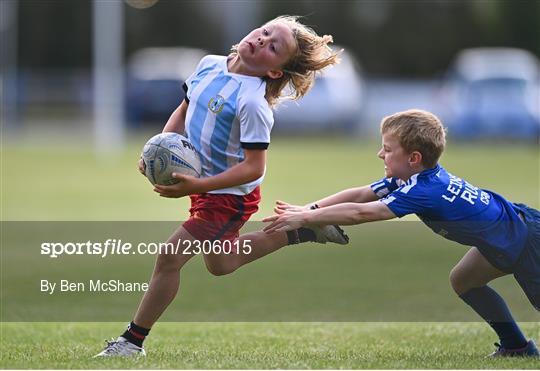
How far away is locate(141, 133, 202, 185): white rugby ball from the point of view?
18.0 feet

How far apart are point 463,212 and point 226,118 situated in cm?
135

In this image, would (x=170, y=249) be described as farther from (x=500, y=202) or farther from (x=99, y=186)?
(x=99, y=186)

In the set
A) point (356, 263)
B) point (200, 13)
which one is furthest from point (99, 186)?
point (200, 13)

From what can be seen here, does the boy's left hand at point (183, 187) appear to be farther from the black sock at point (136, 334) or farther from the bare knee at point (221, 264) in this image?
the black sock at point (136, 334)

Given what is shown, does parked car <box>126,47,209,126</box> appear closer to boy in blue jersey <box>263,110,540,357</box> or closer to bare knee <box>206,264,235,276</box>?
bare knee <box>206,264,235,276</box>

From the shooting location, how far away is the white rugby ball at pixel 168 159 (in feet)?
18.0

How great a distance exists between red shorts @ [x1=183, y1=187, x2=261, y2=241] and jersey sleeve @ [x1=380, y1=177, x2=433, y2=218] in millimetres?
844

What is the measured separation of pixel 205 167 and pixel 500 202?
161cm

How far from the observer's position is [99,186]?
17.7 m

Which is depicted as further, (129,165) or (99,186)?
(129,165)

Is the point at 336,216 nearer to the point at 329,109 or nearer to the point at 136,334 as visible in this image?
the point at 136,334
